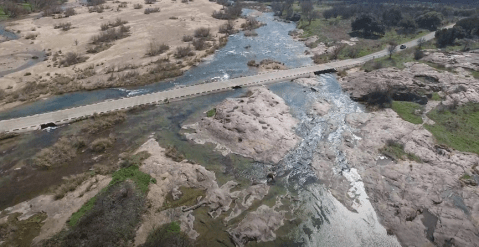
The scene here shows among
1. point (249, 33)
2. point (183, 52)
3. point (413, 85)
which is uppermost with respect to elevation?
point (249, 33)

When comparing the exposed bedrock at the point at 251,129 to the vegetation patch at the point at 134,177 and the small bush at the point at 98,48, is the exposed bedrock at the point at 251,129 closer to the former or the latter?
the vegetation patch at the point at 134,177

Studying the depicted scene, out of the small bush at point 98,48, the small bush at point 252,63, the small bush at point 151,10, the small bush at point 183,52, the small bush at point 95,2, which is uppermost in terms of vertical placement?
the small bush at point 95,2

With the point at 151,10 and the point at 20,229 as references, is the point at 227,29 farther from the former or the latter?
the point at 20,229

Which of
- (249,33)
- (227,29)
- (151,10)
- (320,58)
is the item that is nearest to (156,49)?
(227,29)

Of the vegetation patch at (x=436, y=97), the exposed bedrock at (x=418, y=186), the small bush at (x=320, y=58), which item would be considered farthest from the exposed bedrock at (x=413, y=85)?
the exposed bedrock at (x=418, y=186)

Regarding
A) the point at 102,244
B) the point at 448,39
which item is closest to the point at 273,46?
the point at 448,39

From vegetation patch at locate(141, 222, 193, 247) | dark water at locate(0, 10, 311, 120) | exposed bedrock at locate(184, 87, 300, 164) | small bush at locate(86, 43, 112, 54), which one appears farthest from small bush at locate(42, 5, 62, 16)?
vegetation patch at locate(141, 222, 193, 247)

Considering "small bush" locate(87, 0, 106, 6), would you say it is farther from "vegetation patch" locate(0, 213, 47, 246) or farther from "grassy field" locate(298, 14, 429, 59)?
"vegetation patch" locate(0, 213, 47, 246)
